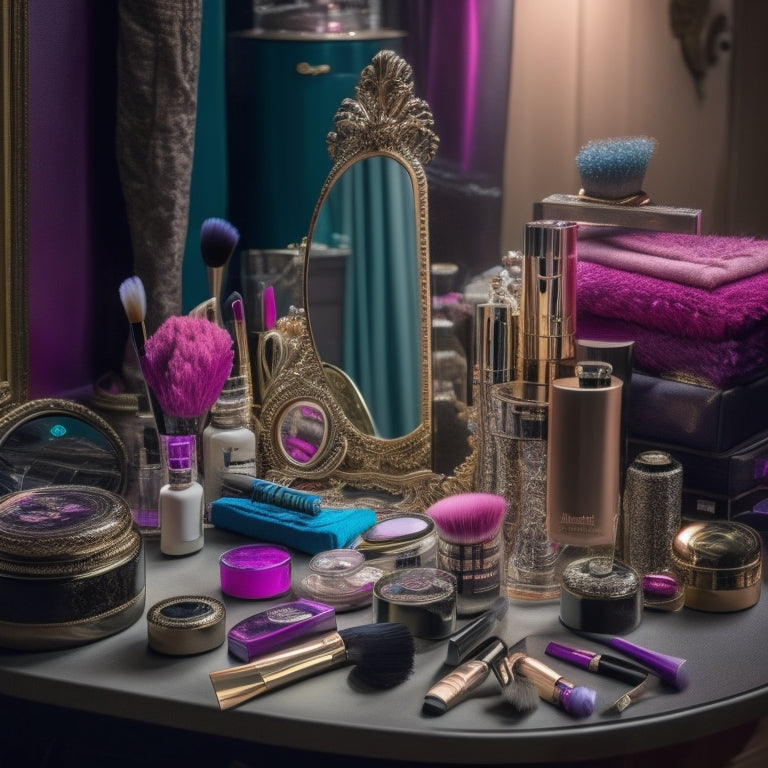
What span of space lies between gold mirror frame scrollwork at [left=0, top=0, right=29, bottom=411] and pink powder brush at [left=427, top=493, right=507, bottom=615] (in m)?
0.50

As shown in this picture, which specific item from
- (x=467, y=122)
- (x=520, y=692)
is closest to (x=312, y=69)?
(x=467, y=122)

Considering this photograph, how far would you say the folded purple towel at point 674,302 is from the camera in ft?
3.43

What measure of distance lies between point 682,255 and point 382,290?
12.0 inches

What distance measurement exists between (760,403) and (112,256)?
2.44ft

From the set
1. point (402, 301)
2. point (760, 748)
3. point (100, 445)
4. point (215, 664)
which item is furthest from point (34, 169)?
point (760, 748)

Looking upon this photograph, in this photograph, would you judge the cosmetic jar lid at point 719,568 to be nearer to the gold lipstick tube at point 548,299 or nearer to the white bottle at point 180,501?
the gold lipstick tube at point 548,299

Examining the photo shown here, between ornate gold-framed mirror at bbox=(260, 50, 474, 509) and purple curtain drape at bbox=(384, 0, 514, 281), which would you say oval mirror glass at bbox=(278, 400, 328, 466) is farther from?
purple curtain drape at bbox=(384, 0, 514, 281)

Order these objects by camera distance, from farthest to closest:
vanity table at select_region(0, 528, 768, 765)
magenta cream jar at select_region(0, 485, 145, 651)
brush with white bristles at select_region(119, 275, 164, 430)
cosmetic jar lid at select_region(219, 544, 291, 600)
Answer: brush with white bristles at select_region(119, 275, 164, 430) → cosmetic jar lid at select_region(219, 544, 291, 600) → magenta cream jar at select_region(0, 485, 145, 651) → vanity table at select_region(0, 528, 768, 765)

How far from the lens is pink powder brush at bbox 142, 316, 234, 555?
42.7 inches

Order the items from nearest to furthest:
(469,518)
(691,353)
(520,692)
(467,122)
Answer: (520,692), (469,518), (691,353), (467,122)

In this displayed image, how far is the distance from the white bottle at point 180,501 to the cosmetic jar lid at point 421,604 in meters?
0.23

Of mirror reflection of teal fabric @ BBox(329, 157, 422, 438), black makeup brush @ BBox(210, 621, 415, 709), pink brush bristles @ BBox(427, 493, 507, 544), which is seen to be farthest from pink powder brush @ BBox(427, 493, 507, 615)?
mirror reflection of teal fabric @ BBox(329, 157, 422, 438)

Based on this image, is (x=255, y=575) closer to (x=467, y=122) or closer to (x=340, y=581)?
(x=340, y=581)

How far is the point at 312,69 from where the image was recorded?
1.25 metres
